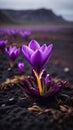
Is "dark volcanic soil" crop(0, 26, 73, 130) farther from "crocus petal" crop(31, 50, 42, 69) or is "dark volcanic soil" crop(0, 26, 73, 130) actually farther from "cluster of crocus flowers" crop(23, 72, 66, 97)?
"crocus petal" crop(31, 50, 42, 69)

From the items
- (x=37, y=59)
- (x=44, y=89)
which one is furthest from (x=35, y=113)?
(x=37, y=59)

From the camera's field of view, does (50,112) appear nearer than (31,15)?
Yes

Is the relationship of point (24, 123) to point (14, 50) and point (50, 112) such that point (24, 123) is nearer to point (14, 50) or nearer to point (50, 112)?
point (50, 112)

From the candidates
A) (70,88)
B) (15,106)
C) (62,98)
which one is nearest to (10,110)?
(15,106)

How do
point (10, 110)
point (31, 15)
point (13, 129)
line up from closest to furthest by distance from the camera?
point (13, 129) < point (10, 110) < point (31, 15)

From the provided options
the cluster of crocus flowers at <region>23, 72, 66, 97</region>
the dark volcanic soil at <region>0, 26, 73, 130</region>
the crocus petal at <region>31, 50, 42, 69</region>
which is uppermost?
the crocus petal at <region>31, 50, 42, 69</region>

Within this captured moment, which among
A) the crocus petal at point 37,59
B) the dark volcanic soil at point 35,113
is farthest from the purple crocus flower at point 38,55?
the dark volcanic soil at point 35,113

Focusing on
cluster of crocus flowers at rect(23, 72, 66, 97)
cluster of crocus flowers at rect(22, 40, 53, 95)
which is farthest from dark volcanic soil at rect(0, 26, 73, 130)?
cluster of crocus flowers at rect(22, 40, 53, 95)

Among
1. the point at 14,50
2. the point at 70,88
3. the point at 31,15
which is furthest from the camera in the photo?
the point at 31,15
